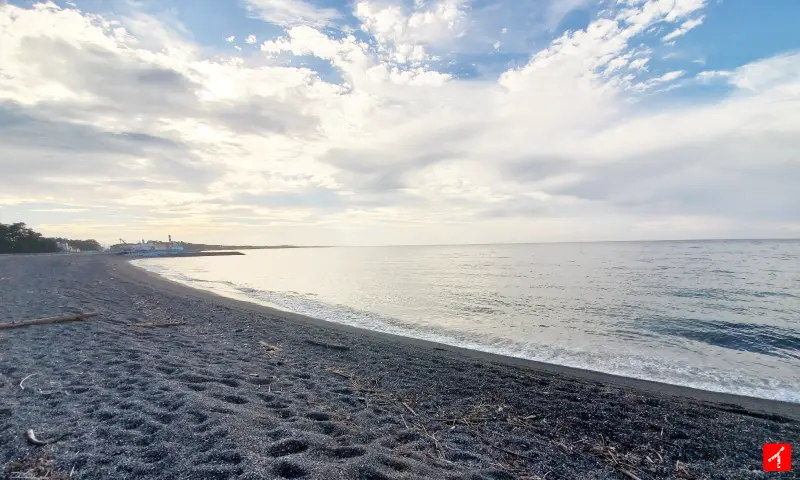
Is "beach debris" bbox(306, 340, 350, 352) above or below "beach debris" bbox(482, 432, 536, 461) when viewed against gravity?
below

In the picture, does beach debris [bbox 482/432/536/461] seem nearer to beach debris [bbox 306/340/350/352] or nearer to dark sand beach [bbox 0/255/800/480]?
dark sand beach [bbox 0/255/800/480]

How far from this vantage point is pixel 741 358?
10305mm

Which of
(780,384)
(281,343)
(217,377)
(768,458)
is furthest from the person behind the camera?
(281,343)

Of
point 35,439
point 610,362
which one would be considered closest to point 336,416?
point 35,439

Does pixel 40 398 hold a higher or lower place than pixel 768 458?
higher

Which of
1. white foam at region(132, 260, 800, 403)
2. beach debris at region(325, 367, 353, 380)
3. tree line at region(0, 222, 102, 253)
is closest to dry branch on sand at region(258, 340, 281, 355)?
beach debris at region(325, 367, 353, 380)

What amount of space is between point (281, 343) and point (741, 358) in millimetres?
12454

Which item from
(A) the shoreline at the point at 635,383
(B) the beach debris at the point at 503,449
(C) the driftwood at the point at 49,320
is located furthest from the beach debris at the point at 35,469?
(C) the driftwood at the point at 49,320

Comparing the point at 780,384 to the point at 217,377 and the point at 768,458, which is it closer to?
the point at 768,458

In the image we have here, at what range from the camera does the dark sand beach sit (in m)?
3.56

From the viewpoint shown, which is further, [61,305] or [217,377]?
[61,305]

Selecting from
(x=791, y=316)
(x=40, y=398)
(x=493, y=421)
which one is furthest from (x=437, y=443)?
(x=791, y=316)

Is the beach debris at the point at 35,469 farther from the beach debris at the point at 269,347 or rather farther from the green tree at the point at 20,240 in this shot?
the green tree at the point at 20,240

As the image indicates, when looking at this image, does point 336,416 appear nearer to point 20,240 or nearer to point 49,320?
point 49,320
